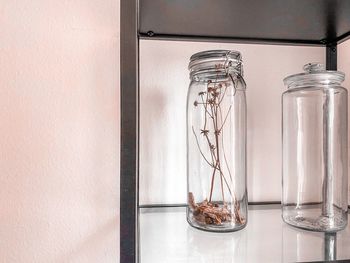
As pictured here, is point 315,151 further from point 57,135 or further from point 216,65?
point 57,135

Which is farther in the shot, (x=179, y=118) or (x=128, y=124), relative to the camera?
(x=179, y=118)

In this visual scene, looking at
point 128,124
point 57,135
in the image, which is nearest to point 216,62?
point 128,124

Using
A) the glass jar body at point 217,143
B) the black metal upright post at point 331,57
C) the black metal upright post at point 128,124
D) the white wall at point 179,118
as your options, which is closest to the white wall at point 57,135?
the white wall at point 179,118

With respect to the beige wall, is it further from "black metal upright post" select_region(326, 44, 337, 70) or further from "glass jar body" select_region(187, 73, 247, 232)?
"glass jar body" select_region(187, 73, 247, 232)

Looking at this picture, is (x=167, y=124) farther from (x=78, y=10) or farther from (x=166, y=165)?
(x=78, y=10)

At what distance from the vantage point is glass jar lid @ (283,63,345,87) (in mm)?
539

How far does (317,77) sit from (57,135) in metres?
0.53

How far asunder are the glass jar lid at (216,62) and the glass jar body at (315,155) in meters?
0.13

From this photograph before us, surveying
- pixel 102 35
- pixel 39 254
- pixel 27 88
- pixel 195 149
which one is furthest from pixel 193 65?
pixel 39 254

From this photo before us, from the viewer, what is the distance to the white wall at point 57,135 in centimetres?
68

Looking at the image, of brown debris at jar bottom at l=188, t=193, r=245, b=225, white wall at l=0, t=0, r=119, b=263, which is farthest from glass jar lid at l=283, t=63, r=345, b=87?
white wall at l=0, t=0, r=119, b=263

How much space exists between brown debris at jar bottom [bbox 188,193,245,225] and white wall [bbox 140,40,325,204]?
13 centimetres

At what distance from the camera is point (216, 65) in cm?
55

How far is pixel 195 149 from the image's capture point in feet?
1.96
